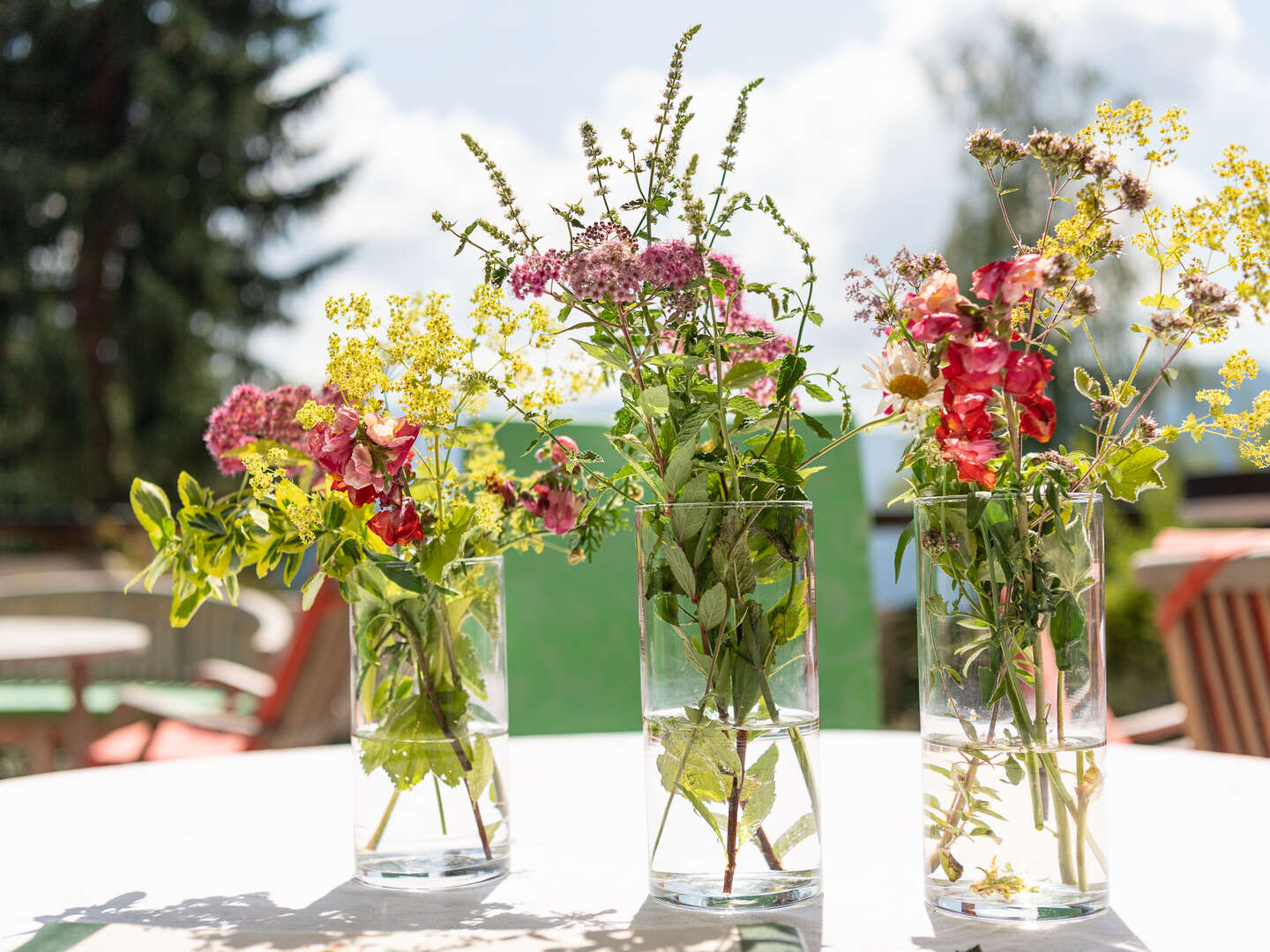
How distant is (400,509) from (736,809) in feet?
0.84

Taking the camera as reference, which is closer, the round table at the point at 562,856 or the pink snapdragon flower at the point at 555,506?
the round table at the point at 562,856

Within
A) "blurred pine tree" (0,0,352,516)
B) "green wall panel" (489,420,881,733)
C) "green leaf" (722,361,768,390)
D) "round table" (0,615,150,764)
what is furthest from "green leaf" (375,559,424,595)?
"blurred pine tree" (0,0,352,516)

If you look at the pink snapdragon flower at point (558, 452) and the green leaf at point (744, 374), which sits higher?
the green leaf at point (744, 374)

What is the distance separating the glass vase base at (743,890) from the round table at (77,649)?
2.61 metres

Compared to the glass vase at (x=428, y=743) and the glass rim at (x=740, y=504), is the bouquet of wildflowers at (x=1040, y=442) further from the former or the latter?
the glass vase at (x=428, y=743)

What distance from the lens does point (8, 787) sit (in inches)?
40.1

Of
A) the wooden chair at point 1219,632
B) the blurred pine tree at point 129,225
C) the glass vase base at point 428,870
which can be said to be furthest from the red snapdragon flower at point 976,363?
the blurred pine tree at point 129,225

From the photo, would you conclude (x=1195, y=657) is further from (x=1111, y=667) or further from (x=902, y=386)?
(x=1111, y=667)

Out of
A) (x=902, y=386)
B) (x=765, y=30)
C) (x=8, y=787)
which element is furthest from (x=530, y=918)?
(x=765, y=30)

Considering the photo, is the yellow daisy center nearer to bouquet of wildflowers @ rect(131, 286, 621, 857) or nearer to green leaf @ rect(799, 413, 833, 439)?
green leaf @ rect(799, 413, 833, 439)

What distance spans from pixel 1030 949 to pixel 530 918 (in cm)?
27

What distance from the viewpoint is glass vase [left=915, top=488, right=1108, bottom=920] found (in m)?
0.58

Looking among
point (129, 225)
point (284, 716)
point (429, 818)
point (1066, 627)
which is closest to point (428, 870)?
point (429, 818)

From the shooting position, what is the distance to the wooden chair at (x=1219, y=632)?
5.09 ft
